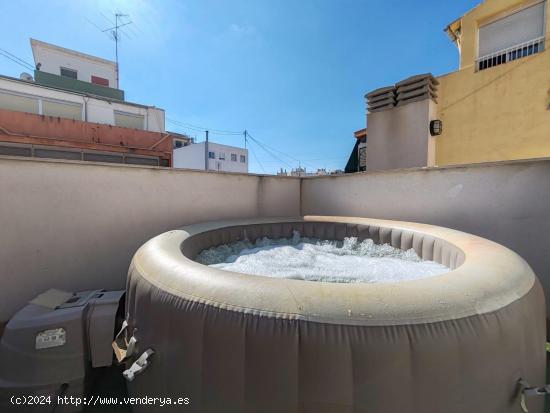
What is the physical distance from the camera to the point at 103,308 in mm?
1816

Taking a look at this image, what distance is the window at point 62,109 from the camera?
8.80 meters

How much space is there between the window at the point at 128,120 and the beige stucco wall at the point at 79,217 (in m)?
9.23

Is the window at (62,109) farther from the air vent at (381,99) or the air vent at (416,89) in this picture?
the air vent at (416,89)

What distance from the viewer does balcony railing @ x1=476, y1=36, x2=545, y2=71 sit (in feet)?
12.9

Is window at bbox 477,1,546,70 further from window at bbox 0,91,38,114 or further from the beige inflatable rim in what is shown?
window at bbox 0,91,38,114

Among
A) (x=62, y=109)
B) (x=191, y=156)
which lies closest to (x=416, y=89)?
(x=62, y=109)

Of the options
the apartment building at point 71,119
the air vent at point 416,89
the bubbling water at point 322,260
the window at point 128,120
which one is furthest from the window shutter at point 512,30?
the window at point 128,120

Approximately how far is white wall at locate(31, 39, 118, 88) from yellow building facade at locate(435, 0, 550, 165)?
49.7ft

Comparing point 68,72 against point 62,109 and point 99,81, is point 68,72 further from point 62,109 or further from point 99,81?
point 62,109

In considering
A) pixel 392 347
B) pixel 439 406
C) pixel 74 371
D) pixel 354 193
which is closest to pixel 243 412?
pixel 392 347

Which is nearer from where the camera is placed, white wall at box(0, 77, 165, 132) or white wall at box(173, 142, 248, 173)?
white wall at box(0, 77, 165, 132)

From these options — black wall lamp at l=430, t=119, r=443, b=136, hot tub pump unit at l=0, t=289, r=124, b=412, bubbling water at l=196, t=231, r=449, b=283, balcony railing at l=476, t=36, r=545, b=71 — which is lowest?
hot tub pump unit at l=0, t=289, r=124, b=412

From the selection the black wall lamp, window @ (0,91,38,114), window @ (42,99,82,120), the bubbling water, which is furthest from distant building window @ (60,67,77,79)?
the black wall lamp

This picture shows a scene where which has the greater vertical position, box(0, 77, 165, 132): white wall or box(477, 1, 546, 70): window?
box(0, 77, 165, 132): white wall
